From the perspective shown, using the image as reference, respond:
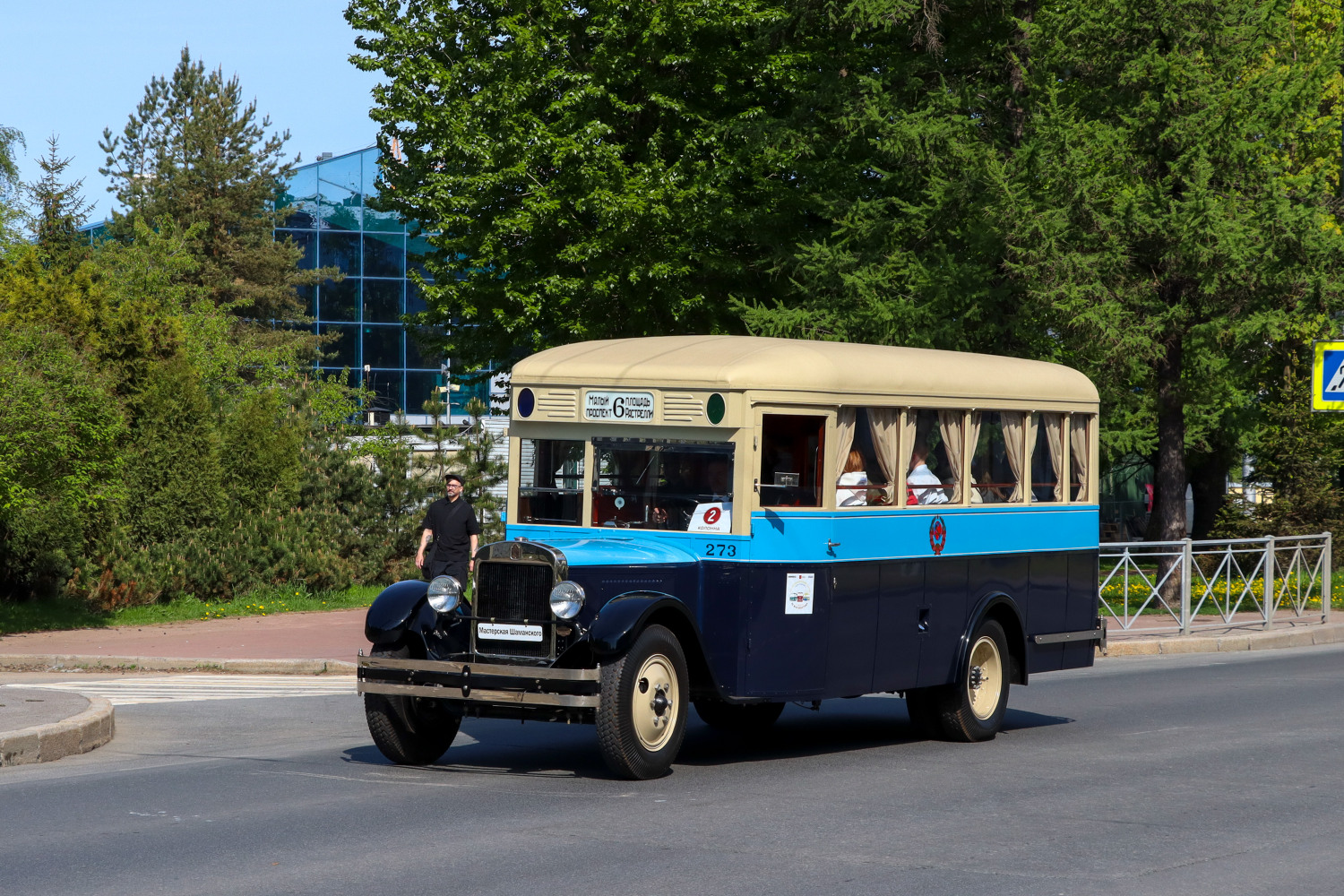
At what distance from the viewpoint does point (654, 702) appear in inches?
378

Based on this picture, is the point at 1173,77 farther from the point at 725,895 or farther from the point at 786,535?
the point at 725,895

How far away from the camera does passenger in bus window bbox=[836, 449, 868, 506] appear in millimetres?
10758

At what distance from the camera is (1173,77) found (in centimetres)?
2295

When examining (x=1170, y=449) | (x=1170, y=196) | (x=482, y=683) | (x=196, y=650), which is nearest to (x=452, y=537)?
(x=196, y=650)

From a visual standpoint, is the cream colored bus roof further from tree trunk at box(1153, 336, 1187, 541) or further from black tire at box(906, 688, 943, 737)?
tree trunk at box(1153, 336, 1187, 541)

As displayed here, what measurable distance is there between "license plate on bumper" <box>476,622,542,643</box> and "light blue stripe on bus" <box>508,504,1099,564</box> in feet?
1.84

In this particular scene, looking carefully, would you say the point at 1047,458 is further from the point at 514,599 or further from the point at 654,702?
the point at 514,599

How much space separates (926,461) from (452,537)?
6563 millimetres

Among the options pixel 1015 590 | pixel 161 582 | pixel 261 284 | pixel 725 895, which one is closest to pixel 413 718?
pixel 725 895

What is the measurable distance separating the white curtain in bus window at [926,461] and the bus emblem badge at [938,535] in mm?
165

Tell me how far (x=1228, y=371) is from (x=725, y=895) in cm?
1946

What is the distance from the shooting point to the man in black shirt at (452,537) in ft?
54.3

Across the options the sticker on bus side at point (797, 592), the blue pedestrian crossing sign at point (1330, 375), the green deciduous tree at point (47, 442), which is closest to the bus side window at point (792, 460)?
the sticker on bus side at point (797, 592)

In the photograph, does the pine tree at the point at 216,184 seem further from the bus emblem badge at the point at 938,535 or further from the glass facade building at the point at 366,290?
the bus emblem badge at the point at 938,535
